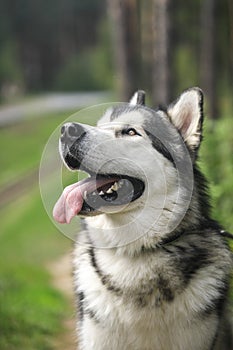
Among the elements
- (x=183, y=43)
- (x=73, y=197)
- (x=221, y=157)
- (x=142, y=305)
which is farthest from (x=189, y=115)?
(x=183, y=43)

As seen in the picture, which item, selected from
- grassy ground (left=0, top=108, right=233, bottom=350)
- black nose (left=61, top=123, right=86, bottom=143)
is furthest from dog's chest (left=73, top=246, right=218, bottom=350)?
grassy ground (left=0, top=108, right=233, bottom=350)

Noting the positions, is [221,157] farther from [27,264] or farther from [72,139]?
[72,139]

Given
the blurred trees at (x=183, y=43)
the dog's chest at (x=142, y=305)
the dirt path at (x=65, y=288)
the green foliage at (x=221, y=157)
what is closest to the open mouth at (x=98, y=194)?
the dog's chest at (x=142, y=305)

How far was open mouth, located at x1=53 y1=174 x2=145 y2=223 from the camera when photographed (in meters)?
5.39

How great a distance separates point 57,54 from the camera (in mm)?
80000

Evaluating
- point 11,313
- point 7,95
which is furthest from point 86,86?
point 11,313

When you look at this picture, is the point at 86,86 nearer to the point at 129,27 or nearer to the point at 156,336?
the point at 129,27

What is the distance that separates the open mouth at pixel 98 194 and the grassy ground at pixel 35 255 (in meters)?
1.25

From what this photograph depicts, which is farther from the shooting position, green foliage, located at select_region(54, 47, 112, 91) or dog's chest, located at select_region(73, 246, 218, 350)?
green foliage, located at select_region(54, 47, 112, 91)

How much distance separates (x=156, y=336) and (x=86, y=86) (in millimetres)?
69250

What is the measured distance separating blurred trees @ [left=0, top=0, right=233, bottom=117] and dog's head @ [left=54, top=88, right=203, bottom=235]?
30.3 ft

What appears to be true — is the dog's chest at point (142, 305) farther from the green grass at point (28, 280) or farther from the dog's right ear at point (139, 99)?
the green grass at point (28, 280)

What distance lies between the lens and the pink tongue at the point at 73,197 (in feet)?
17.7

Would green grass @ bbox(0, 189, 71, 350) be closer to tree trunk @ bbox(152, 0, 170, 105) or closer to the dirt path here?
the dirt path
